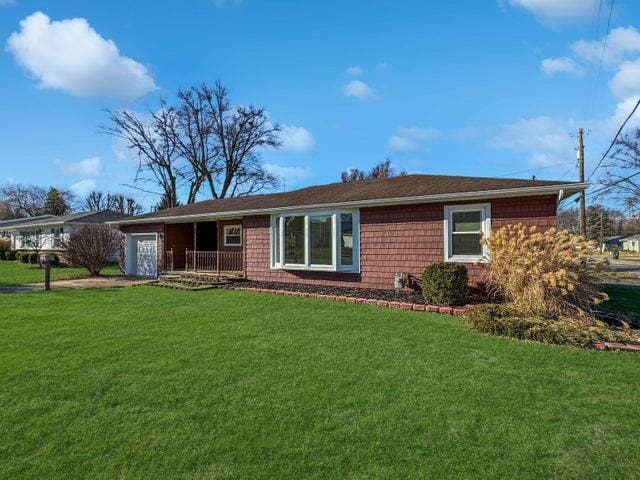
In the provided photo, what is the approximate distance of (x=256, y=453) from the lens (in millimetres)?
3371

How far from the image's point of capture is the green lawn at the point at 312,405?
3.24m

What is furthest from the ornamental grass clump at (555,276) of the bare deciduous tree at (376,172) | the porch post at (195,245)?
the bare deciduous tree at (376,172)

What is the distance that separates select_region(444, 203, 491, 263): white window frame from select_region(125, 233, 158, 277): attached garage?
13.6 m

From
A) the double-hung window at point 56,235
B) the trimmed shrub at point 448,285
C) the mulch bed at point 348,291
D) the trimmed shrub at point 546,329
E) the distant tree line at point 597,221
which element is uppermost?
the distant tree line at point 597,221

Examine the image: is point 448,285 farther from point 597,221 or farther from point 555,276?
point 597,221

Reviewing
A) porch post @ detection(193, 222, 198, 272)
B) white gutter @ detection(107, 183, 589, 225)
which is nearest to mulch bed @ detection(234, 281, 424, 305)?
white gutter @ detection(107, 183, 589, 225)

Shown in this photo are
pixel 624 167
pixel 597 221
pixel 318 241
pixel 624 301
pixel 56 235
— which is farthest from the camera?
pixel 597 221

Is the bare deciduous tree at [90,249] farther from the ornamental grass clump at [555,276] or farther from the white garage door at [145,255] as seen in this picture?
the ornamental grass clump at [555,276]

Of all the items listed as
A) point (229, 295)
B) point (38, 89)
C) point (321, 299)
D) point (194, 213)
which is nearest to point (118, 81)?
point (38, 89)

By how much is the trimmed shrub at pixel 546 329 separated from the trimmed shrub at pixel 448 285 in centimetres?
150

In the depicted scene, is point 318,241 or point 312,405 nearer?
point 312,405

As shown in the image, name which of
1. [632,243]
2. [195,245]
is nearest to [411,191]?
[195,245]

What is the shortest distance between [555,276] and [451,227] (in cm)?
362

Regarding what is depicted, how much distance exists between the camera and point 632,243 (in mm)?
65938
